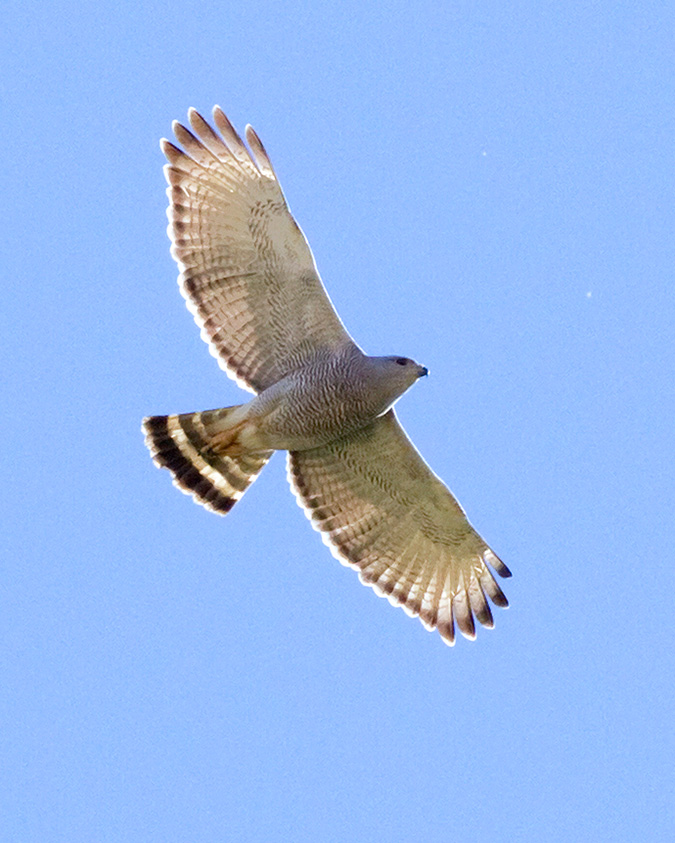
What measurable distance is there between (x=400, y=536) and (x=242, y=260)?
2.64 m

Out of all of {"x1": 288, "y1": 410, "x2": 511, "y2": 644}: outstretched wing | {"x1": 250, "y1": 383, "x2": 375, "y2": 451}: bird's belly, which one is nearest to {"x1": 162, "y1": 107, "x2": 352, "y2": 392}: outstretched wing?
{"x1": 250, "y1": 383, "x2": 375, "y2": 451}: bird's belly

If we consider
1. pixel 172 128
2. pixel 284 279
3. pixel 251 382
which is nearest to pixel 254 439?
pixel 251 382

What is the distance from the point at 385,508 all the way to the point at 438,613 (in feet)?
3.14

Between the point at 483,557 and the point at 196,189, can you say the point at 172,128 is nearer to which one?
the point at 196,189

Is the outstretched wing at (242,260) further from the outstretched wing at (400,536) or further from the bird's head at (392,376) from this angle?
the outstretched wing at (400,536)

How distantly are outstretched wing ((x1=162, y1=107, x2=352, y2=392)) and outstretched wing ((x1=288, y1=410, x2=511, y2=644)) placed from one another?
3.14ft

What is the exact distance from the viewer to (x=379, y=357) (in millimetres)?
13336

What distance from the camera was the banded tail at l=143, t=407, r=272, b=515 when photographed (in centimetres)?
1380

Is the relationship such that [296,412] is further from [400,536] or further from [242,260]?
[400,536]

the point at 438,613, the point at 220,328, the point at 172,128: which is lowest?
the point at 438,613

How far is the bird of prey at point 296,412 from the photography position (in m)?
13.2

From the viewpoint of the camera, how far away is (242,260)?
13383mm

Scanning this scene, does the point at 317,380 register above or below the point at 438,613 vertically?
above

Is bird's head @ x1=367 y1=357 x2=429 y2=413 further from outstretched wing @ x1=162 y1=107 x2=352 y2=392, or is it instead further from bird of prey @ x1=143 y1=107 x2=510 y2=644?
outstretched wing @ x1=162 y1=107 x2=352 y2=392
